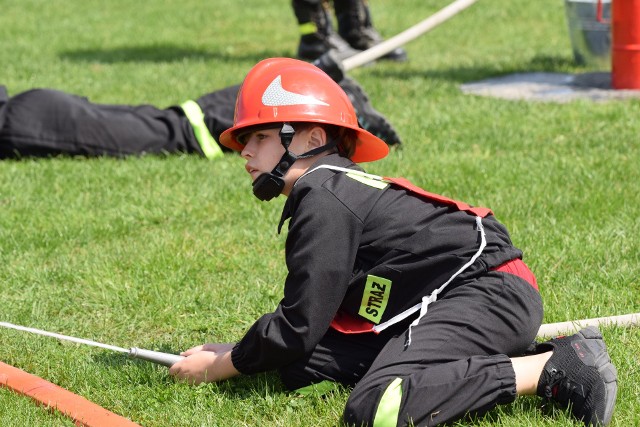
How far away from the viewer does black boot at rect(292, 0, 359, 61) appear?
9.51 m

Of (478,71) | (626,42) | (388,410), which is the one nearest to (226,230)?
(388,410)

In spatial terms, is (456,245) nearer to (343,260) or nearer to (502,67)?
(343,260)

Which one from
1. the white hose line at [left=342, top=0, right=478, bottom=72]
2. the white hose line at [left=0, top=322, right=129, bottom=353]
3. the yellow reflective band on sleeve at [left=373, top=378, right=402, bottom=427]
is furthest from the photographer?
the white hose line at [left=342, top=0, right=478, bottom=72]

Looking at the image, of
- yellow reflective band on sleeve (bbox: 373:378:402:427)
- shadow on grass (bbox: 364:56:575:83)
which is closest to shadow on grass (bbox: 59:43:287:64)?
shadow on grass (bbox: 364:56:575:83)

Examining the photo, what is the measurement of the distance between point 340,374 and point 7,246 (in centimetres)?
→ 227

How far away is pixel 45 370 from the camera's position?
3.66m

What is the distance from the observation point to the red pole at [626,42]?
749 cm

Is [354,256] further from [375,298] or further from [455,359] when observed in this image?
[455,359]

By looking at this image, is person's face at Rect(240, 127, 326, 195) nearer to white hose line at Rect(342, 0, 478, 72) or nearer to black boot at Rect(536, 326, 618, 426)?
black boot at Rect(536, 326, 618, 426)

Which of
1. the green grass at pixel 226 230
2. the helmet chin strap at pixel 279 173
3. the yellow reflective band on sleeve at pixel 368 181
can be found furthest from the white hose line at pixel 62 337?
the yellow reflective band on sleeve at pixel 368 181

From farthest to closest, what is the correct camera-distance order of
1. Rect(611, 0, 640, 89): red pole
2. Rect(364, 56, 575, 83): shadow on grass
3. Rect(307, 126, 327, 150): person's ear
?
1. Rect(364, 56, 575, 83): shadow on grass
2. Rect(611, 0, 640, 89): red pole
3. Rect(307, 126, 327, 150): person's ear

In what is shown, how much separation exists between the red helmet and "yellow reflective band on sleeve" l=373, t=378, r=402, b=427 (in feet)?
3.06

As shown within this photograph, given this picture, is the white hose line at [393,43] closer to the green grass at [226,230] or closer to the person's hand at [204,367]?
the green grass at [226,230]

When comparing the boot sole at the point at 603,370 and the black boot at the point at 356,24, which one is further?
the black boot at the point at 356,24
